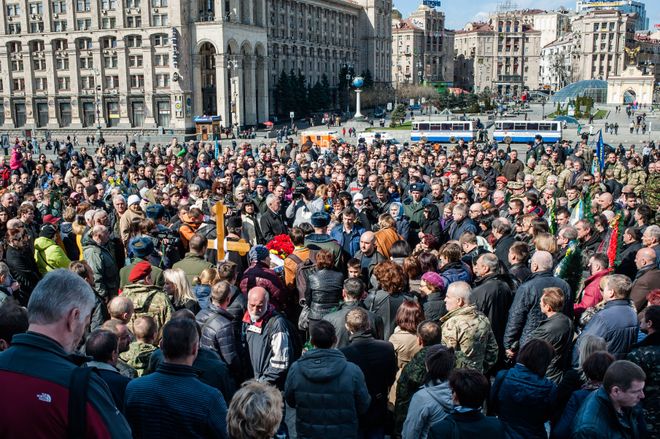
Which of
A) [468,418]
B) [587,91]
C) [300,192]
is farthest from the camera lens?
[587,91]

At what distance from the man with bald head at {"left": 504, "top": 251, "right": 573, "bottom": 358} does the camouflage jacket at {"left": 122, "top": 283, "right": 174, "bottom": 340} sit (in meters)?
3.66

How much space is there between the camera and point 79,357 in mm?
3039

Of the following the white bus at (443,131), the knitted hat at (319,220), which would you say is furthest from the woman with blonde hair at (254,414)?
the white bus at (443,131)

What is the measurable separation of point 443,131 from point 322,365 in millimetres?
48541

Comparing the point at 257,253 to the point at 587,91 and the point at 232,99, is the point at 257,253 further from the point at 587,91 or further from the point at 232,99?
the point at 587,91

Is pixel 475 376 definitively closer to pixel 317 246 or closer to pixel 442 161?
pixel 317 246

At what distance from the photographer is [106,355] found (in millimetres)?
4312

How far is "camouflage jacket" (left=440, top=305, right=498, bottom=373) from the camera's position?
5.65 metres

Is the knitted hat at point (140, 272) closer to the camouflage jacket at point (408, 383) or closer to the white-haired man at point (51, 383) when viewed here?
the camouflage jacket at point (408, 383)

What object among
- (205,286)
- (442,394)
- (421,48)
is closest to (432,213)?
(205,286)

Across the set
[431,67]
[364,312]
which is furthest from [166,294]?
[431,67]

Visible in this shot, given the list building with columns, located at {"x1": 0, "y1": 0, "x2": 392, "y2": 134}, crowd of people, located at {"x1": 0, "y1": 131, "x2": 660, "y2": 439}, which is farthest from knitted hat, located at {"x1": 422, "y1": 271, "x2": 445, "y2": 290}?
building with columns, located at {"x1": 0, "y1": 0, "x2": 392, "y2": 134}

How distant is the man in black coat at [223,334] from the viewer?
5582mm

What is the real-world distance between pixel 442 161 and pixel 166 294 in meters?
13.3
